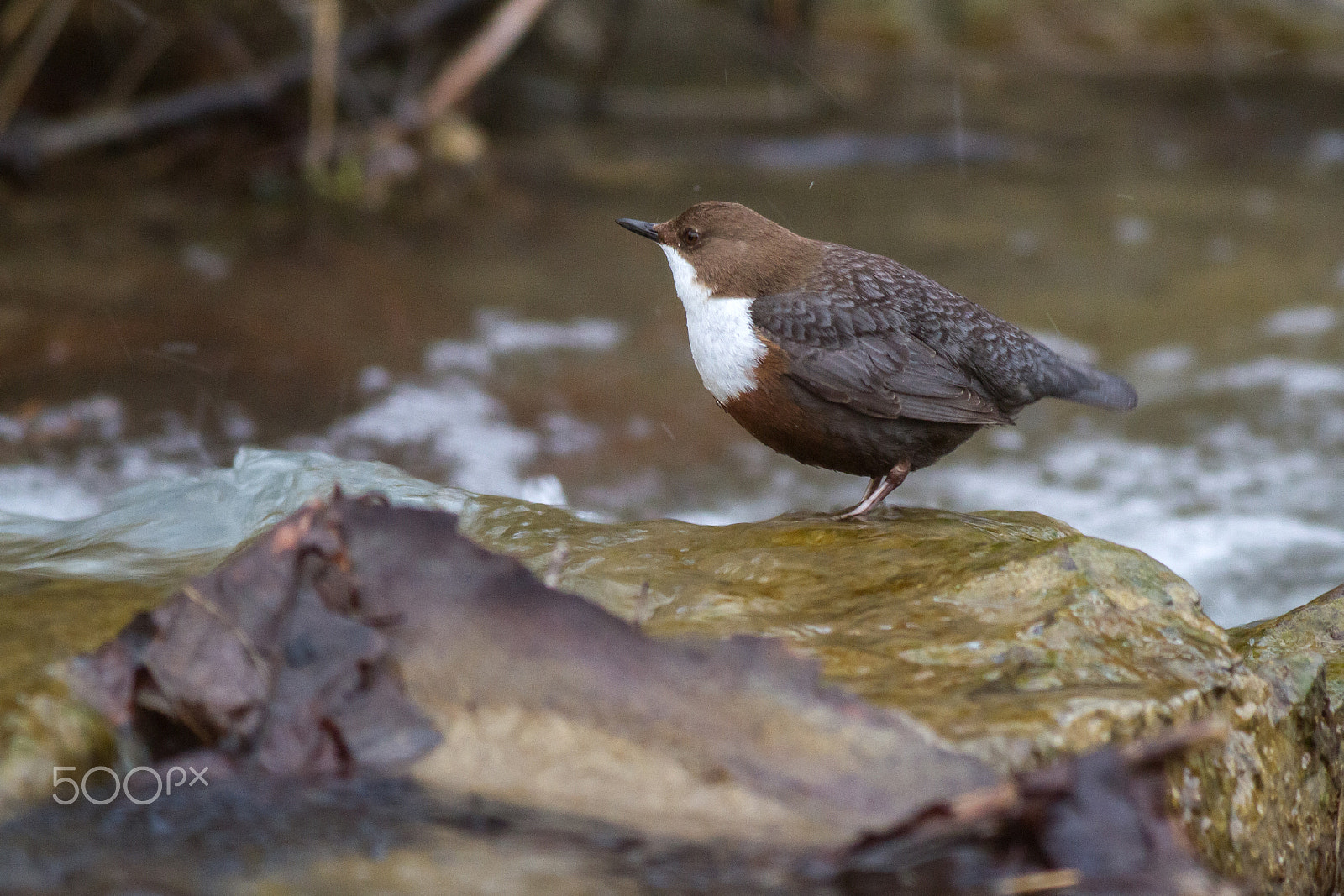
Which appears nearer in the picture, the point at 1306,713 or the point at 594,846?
the point at 594,846

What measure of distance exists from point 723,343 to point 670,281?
3.95 m

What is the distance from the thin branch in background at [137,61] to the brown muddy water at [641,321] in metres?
0.36

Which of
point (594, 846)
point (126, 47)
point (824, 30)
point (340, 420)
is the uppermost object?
point (824, 30)

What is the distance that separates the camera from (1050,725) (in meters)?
1.95

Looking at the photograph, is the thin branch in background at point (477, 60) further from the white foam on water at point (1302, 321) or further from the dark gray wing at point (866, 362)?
the dark gray wing at point (866, 362)

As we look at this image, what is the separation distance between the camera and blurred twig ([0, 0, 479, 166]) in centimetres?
747

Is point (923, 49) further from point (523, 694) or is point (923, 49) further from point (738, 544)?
point (523, 694)

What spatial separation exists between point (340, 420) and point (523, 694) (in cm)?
391

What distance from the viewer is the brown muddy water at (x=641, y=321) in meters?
5.43

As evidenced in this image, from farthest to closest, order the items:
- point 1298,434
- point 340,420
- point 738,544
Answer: point 1298,434
point 340,420
point 738,544

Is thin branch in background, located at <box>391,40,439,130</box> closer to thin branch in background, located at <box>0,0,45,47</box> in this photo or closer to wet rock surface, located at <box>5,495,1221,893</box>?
thin branch in background, located at <box>0,0,45,47</box>

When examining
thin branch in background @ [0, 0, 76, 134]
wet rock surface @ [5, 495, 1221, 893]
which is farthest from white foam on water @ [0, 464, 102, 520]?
thin branch in background @ [0, 0, 76, 134]

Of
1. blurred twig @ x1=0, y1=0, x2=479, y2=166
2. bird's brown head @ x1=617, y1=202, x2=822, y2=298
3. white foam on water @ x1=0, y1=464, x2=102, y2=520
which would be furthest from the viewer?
blurred twig @ x1=0, y1=0, x2=479, y2=166

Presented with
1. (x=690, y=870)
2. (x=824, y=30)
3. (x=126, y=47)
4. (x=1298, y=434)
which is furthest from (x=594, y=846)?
(x=824, y=30)
